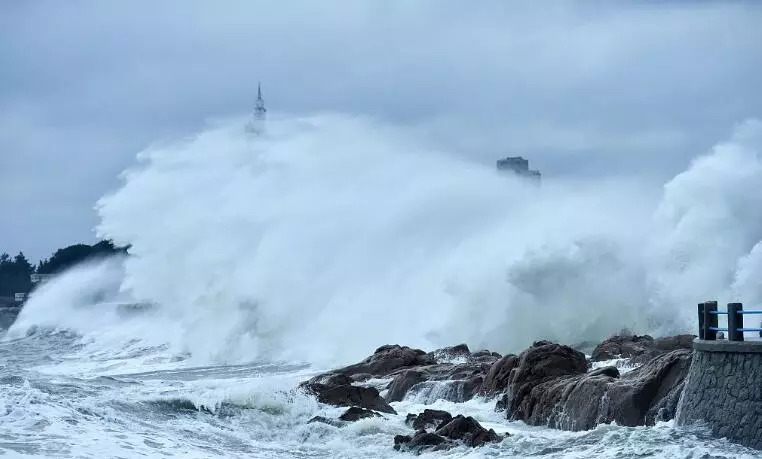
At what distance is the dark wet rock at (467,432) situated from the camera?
13.4m

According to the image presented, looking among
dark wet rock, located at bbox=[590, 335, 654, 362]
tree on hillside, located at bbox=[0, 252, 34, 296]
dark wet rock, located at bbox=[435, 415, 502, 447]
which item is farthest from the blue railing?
tree on hillside, located at bbox=[0, 252, 34, 296]

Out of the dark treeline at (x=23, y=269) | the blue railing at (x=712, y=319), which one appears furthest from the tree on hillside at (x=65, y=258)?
the blue railing at (x=712, y=319)

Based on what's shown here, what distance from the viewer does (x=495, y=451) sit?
12797 mm

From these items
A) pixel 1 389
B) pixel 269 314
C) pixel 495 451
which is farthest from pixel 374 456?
pixel 269 314

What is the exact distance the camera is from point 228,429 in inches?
648

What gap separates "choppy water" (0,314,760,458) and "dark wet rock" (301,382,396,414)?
33 centimetres

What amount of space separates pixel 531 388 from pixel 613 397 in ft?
8.62

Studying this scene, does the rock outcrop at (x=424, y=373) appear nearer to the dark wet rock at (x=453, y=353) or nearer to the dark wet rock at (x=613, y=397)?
the dark wet rock at (x=453, y=353)

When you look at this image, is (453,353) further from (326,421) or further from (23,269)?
(23,269)

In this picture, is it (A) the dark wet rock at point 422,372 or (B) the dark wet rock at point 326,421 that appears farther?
(A) the dark wet rock at point 422,372

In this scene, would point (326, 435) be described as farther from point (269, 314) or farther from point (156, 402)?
point (269, 314)

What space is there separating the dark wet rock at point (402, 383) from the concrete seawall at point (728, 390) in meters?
8.67

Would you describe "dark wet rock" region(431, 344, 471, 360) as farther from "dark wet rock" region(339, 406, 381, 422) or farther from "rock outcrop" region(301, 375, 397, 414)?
"dark wet rock" region(339, 406, 381, 422)

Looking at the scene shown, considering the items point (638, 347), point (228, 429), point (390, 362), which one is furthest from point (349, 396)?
point (638, 347)
